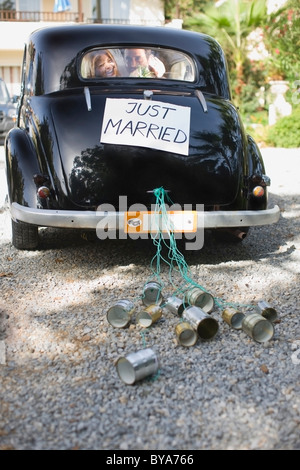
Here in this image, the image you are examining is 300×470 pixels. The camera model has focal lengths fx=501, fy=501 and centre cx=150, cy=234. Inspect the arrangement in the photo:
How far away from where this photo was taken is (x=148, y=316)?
306cm

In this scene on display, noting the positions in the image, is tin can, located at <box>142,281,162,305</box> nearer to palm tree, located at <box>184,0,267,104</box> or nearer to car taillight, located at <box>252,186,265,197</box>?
car taillight, located at <box>252,186,265,197</box>

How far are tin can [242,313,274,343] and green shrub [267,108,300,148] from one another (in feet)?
30.9


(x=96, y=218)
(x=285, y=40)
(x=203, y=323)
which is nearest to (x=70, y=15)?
(x=285, y=40)

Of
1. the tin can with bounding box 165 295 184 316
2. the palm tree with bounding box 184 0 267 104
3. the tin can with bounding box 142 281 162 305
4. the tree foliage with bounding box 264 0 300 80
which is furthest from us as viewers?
the palm tree with bounding box 184 0 267 104

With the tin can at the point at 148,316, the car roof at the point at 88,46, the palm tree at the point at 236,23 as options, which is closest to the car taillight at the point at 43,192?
the car roof at the point at 88,46

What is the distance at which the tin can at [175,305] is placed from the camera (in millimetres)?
3164

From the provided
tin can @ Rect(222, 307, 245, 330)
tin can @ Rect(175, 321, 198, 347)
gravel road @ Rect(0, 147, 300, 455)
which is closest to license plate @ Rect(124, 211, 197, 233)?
gravel road @ Rect(0, 147, 300, 455)

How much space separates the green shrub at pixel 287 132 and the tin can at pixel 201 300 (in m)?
9.16

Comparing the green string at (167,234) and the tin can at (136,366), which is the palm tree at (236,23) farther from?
the tin can at (136,366)

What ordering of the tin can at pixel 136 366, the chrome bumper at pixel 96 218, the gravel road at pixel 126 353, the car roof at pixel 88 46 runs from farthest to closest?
the car roof at pixel 88 46, the chrome bumper at pixel 96 218, the tin can at pixel 136 366, the gravel road at pixel 126 353

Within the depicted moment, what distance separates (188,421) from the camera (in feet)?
7.18

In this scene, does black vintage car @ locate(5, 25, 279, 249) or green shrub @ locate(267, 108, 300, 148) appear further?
green shrub @ locate(267, 108, 300, 148)

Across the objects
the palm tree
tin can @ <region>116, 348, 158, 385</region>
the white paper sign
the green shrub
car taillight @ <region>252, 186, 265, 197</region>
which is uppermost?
the white paper sign

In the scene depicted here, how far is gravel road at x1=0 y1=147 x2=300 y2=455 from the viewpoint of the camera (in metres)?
2.12
